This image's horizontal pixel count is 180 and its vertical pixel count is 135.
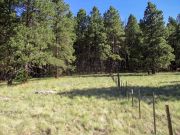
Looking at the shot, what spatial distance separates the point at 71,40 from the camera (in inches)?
2254

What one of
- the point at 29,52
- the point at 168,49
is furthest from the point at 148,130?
the point at 168,49

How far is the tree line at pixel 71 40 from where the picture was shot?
35.1 meters

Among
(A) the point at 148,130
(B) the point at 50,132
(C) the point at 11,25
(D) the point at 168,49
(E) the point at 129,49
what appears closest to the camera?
(B) the point at 50,132

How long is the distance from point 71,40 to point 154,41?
13.2m

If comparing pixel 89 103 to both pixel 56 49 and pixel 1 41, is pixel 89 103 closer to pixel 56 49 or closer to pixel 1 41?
pixel 1 41

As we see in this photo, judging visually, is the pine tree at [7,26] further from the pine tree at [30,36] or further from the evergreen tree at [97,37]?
the evergreen tree at [97,37]

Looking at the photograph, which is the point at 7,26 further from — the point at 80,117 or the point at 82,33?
the point at 82,33

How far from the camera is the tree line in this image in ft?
115

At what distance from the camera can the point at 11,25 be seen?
1387 inches

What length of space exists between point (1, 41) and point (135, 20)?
159ft

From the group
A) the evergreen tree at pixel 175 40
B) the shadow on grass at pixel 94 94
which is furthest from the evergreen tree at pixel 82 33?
the shadow on grass at pixel 94 94

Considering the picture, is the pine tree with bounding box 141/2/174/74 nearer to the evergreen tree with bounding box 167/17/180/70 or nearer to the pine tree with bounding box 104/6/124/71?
the evergreen tree with bounding box 167/17/180/70

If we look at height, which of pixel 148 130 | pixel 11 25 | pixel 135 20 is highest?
pixel 135 20

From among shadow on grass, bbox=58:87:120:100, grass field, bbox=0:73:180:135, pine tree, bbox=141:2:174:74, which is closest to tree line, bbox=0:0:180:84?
pine tree, bbox=141:2:174:74
